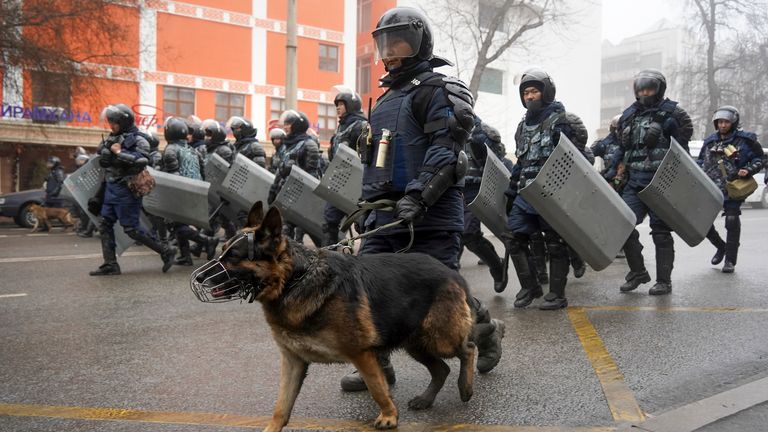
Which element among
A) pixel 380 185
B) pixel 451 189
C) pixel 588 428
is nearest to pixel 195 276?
pixel 380 185

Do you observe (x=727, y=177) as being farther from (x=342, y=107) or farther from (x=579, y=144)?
(x=342, y=107)

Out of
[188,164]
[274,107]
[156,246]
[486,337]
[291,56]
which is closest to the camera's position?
[486,337]

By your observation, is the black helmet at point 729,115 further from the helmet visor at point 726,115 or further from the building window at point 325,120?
the building window at point 325,120

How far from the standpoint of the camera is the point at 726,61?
1377 inches

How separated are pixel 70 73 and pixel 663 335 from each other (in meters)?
16.2

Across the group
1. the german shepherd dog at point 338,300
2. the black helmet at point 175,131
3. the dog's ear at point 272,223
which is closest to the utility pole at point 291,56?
the black helmet at point 175,131

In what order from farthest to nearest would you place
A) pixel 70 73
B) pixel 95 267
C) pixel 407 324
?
pixel 70 73, pixel 95 267, pixel 407 324

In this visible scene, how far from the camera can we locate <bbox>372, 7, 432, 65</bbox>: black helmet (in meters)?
3.85

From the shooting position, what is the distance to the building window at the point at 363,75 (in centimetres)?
3879

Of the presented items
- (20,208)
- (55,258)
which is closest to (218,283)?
(55,258)

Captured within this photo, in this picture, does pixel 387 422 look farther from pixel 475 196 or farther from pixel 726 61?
pixel 726 61

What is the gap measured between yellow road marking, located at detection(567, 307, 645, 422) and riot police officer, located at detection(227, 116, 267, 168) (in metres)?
5.93

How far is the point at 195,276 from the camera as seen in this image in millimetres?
2824

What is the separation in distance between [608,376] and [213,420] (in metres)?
2.22
